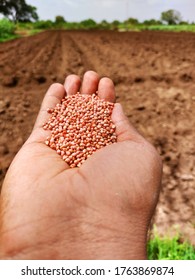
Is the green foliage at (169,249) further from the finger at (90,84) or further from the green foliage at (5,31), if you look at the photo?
the green foliage at (5,31)

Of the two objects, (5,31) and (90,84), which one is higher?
(5,31)

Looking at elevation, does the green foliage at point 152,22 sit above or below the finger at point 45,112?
above

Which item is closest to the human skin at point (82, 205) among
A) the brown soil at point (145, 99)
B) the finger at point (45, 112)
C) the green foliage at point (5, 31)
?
the finger at point (45, 112)

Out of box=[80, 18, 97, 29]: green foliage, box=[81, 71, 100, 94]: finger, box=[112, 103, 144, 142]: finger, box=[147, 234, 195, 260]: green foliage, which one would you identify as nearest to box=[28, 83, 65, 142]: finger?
box=[81, 71, 100, 94]: finger

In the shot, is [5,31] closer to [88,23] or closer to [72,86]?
[72,86]

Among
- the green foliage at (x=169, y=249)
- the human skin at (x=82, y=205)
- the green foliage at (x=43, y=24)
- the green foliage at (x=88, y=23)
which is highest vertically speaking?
the green foliage at (x=88, y=23)

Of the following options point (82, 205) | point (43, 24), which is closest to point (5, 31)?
point (43, 24)
